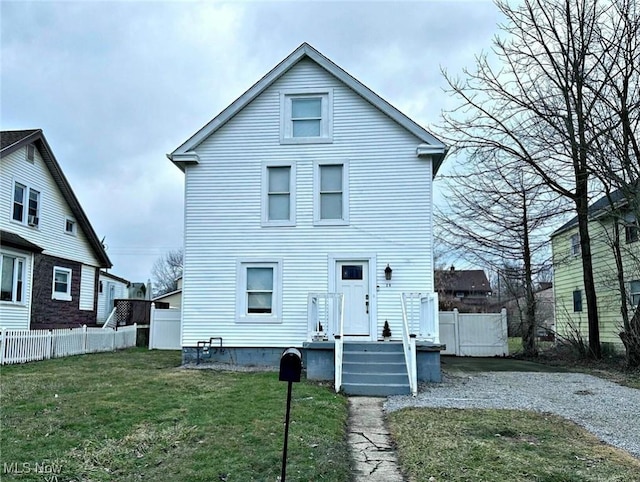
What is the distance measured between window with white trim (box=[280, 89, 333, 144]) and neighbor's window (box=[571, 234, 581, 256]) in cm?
1352

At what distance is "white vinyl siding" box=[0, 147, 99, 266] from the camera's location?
16.1 meters

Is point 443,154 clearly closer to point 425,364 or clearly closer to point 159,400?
point 425,364

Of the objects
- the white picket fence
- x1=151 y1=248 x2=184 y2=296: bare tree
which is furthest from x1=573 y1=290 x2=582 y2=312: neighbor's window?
x1=151 y1=248 x2=184 y2=296: bare tree

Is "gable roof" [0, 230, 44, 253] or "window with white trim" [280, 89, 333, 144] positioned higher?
"window with white trim" [280, 89, 333, 144]

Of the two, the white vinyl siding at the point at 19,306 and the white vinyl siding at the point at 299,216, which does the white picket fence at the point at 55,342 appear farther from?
the white vinyl siding at the point at 299,216

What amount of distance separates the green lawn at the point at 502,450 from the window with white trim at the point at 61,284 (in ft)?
51.3

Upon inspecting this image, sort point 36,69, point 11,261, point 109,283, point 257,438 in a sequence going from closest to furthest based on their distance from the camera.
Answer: point 257,438 < point 36,69 < point 11,261 < point 109,283

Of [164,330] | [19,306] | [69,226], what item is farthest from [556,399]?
[69,226]

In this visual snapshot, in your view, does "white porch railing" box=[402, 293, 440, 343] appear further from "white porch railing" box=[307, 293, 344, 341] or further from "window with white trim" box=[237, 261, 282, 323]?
"window with white trim" box=[237, 261, 282, 323]

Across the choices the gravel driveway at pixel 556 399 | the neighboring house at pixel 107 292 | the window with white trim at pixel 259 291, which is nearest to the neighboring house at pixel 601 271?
the gravel driveway at pixel 556 399

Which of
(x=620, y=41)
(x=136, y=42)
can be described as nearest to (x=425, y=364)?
(x=620, y=41)

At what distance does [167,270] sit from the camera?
6500cm

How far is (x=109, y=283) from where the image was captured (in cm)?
2798

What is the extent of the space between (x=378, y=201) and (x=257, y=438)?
8.37 meters
